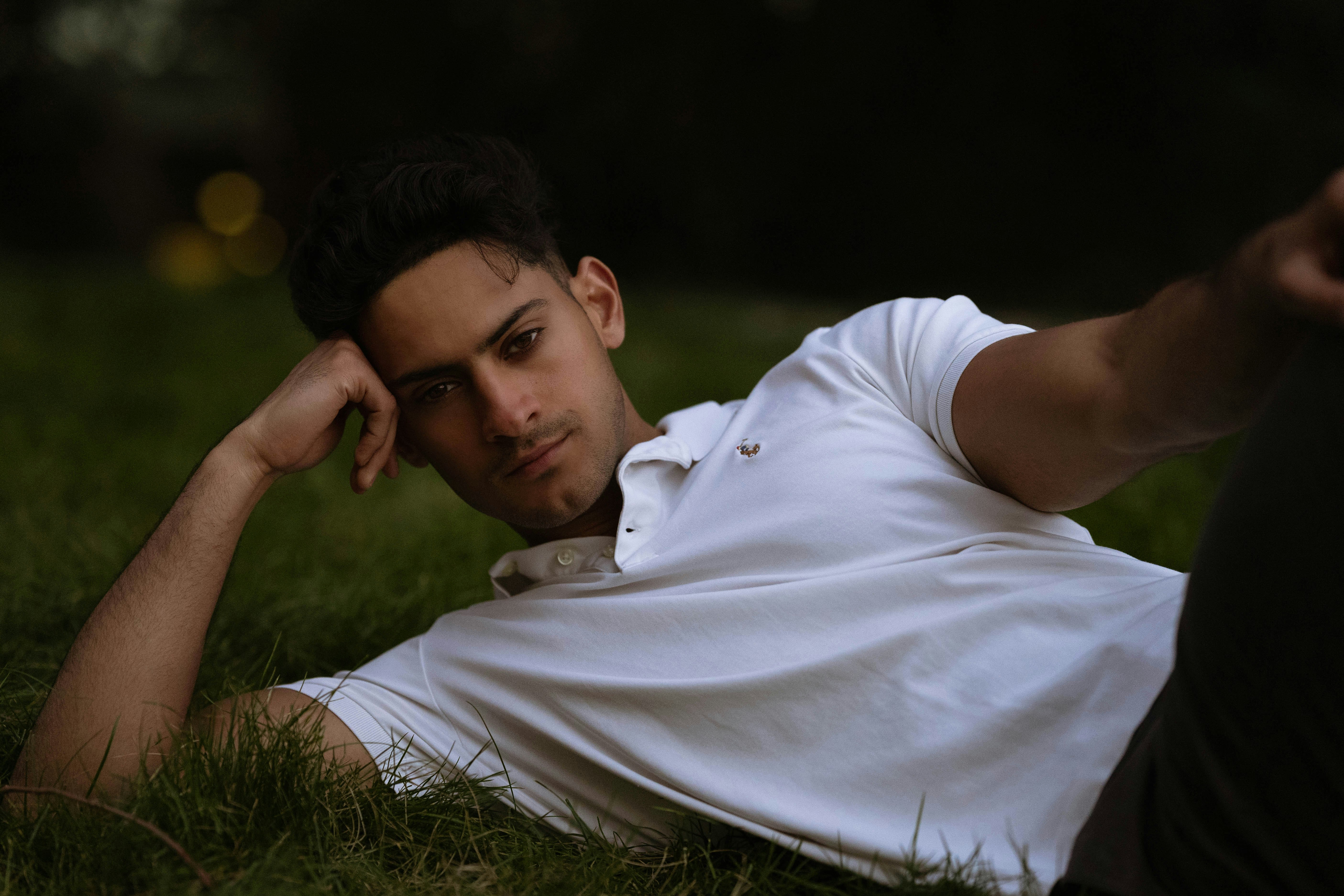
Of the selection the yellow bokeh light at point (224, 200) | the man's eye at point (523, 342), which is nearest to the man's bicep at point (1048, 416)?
the man's eye at point (523, 342)

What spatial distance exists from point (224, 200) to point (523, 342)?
1542 cm

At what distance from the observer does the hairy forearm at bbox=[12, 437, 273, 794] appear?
175cm

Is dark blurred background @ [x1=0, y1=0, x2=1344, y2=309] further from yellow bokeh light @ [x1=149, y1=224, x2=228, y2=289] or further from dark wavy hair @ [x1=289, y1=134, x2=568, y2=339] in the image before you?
dark wavy hair @ [x1=289, y1=134, x2=568, y2=339]

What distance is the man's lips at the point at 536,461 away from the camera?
194 cm

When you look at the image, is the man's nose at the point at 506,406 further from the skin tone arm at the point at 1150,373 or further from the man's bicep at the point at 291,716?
the skin tone arm at the point at 1150,373

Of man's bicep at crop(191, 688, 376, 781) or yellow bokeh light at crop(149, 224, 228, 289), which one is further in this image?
yellow bokeh light at crop(149, 224, 228, 289)

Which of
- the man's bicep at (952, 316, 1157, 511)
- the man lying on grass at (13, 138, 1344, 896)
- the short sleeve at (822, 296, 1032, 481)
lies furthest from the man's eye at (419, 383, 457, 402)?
the man's bicep at (952, 316, 1157, 511)

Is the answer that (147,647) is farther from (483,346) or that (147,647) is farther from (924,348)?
(924,348)

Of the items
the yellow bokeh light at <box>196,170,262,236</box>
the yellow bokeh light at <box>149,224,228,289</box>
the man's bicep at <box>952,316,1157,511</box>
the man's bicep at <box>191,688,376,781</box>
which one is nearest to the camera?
the man's bicep at <box>952,316,1157,511</box>

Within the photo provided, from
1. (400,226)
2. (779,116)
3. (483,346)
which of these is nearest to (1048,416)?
(483,346)

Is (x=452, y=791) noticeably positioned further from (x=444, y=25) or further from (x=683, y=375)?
(x=444, y=25)

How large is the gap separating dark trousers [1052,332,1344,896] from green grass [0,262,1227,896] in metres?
0.33

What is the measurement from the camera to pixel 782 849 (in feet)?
5.41

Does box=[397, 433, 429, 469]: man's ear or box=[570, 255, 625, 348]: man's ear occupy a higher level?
box=[570, 255, 625, 348]: man's ear
